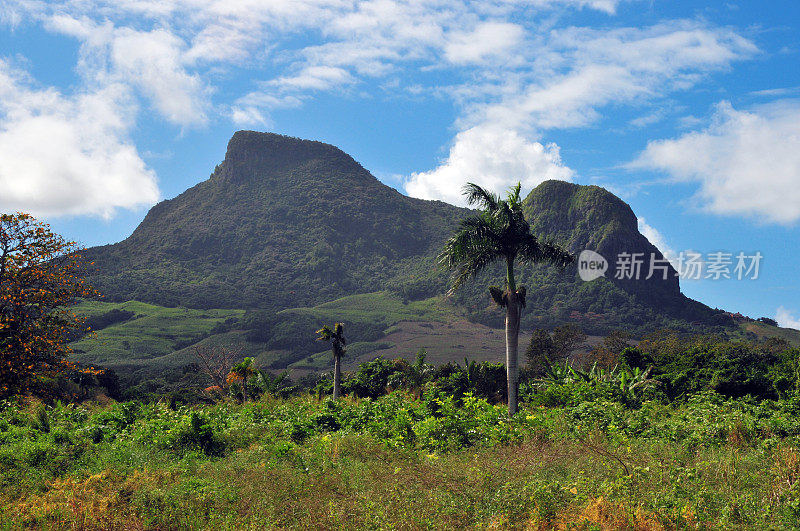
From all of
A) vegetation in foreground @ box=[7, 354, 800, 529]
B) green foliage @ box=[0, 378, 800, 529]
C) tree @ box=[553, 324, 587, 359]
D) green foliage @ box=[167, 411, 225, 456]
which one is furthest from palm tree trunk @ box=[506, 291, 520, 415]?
tree @ box=[553, 324, 587, 359]

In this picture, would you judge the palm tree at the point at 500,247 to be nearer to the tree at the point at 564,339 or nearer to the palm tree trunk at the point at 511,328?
the palm tree trunk at the point at 511,328

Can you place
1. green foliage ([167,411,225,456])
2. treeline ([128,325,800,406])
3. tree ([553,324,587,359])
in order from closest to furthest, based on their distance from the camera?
green foliage ([167,411,225,456]), treeline ([128,325,800,406]), tree ([553,324,587,359])

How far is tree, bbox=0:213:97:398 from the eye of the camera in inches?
605

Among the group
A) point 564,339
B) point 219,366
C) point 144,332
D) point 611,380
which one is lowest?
point 144,332

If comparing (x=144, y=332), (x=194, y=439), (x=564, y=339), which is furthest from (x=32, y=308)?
(x=144, y=332)

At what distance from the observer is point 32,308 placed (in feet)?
54.2

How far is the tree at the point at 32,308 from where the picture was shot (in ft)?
50.4

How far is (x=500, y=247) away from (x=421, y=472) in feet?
42.0

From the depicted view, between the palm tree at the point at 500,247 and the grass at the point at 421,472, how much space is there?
281 inches

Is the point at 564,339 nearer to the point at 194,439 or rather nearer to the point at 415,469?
the point at 194,439

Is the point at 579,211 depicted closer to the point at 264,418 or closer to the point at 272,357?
the point at 272,357

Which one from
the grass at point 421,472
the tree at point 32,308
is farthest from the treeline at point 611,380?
the tree at point 32,308

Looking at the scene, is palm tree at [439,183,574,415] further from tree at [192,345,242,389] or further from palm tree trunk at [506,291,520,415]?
tree at [192,345,242,389]

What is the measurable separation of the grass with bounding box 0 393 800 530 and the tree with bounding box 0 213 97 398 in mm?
1433
